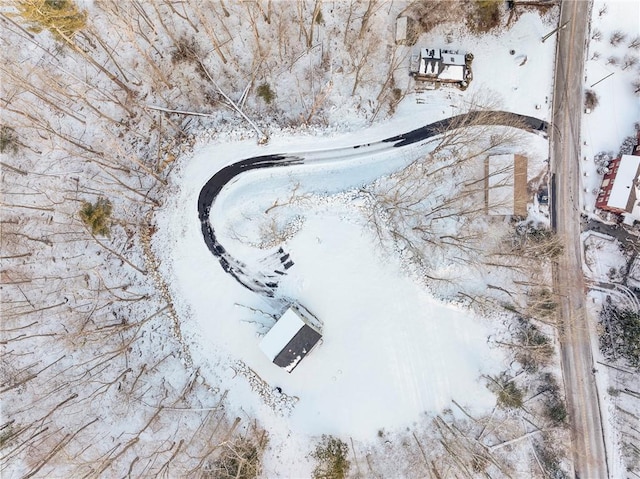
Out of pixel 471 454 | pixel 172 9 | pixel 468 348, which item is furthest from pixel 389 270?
pixel 172 9

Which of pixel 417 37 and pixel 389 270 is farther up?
pixel 417 37

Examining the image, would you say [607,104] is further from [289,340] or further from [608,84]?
[289,340]

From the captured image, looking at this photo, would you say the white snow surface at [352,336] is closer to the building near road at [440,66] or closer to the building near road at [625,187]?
the building near road at [440,66]

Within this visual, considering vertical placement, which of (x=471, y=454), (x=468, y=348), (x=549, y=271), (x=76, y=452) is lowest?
(x=76, y=452)

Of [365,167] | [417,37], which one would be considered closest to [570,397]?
[365,167]

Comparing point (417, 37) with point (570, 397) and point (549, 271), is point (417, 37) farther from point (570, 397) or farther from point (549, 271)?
point (570, 397)

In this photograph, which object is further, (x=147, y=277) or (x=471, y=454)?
(x=147, y=277)

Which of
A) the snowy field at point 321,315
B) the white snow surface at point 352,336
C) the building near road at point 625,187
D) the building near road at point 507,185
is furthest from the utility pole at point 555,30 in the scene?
the white snow surface at point 352,336
